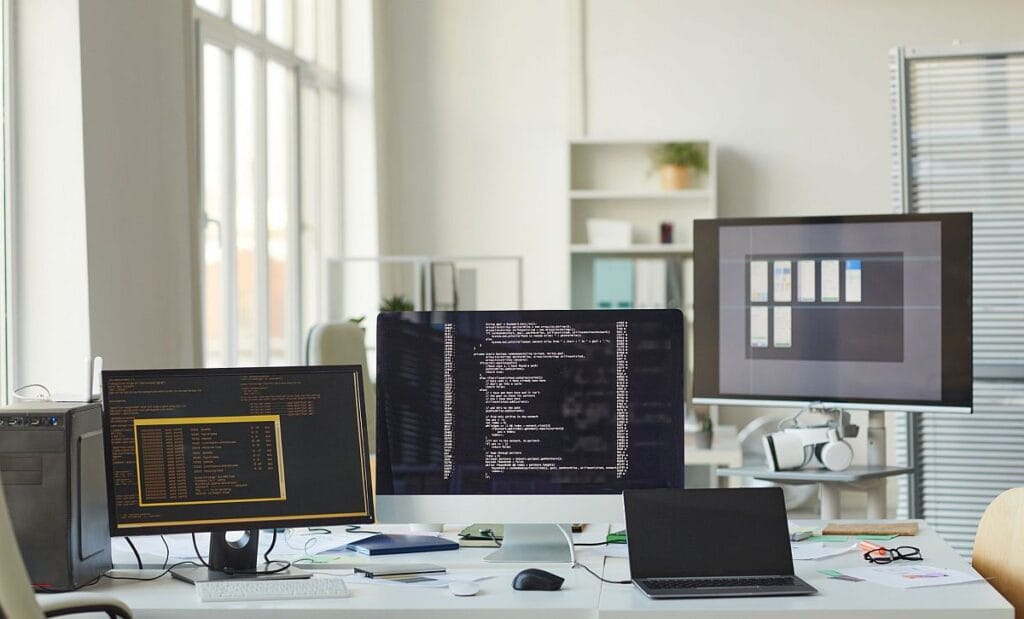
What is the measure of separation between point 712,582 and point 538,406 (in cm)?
52

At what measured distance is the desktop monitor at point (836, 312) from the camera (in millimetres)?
3336

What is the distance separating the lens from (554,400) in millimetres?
2455

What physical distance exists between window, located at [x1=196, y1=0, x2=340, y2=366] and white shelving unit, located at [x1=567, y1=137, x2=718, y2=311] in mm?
1412

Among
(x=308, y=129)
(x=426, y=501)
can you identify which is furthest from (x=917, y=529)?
(x=308, y=129)

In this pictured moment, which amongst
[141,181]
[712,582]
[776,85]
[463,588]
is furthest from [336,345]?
[776,85]

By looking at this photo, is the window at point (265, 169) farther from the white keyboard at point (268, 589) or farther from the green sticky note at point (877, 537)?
the green sticky note at point (877, 537)

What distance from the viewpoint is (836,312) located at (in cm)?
344

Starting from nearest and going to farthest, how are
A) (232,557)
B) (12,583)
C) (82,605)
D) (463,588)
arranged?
(12,583) → (82,605) → (463,588) → (232,557)

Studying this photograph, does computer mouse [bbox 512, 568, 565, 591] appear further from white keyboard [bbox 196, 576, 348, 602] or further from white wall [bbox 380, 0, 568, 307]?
white wall [bbox 380, 0, 568, 307]

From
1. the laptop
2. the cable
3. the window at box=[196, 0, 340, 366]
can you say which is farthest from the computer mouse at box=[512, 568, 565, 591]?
the window at box=[196, 0, 340, 366]

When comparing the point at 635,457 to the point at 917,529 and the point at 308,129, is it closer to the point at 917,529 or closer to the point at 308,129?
the point at 917,529

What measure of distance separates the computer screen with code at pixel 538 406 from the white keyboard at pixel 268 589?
0.29 meters

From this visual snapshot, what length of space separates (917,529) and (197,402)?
165 centimetres

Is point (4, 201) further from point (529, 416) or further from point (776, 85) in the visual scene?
point (776, 85)
